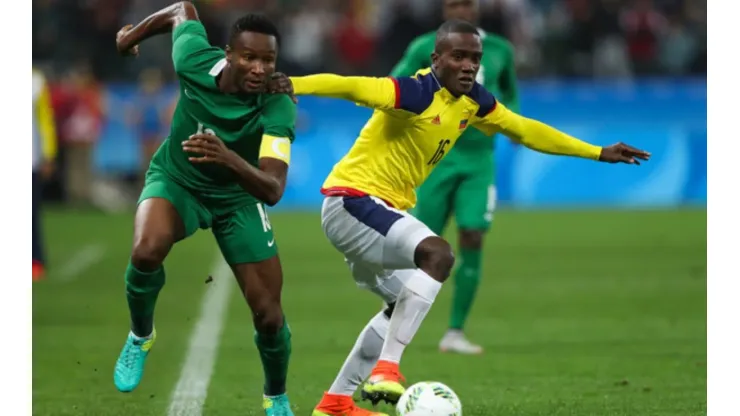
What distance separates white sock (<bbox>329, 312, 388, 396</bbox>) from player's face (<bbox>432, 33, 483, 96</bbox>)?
4.53 ft

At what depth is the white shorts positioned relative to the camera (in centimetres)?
718

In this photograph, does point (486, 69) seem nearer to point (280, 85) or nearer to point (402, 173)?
point (402, 173)

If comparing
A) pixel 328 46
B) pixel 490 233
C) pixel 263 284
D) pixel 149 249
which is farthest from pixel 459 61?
pixel 328 46

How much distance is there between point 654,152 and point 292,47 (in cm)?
678

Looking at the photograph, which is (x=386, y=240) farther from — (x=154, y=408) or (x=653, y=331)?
(x=653, y=331)

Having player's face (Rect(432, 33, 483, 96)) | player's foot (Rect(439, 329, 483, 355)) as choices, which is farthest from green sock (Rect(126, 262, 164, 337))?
player's foot (Rect(439, 329, 483, 355))

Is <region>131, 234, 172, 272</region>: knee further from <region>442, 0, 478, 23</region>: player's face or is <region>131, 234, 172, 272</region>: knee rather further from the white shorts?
<region>442, 0, 478, 23</region>: player's face

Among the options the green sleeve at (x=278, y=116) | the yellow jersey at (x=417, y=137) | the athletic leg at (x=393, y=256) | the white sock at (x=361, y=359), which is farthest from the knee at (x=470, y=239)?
the green sleeve at (x=278, y=116)

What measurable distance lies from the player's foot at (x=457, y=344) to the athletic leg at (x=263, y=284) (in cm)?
296

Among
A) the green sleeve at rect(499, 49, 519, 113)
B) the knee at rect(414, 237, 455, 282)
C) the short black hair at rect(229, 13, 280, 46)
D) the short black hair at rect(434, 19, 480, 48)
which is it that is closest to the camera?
the short black hair at rect(229, 13, 280, 46)

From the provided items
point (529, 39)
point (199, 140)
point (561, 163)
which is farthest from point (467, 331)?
point (529, 39)

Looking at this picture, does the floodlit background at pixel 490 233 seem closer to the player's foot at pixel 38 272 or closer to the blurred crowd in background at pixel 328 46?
the blurred crowd in background at pixel 328 46

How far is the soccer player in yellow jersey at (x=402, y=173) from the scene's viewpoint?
7078 millimetres

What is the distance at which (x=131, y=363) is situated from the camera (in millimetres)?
7516
